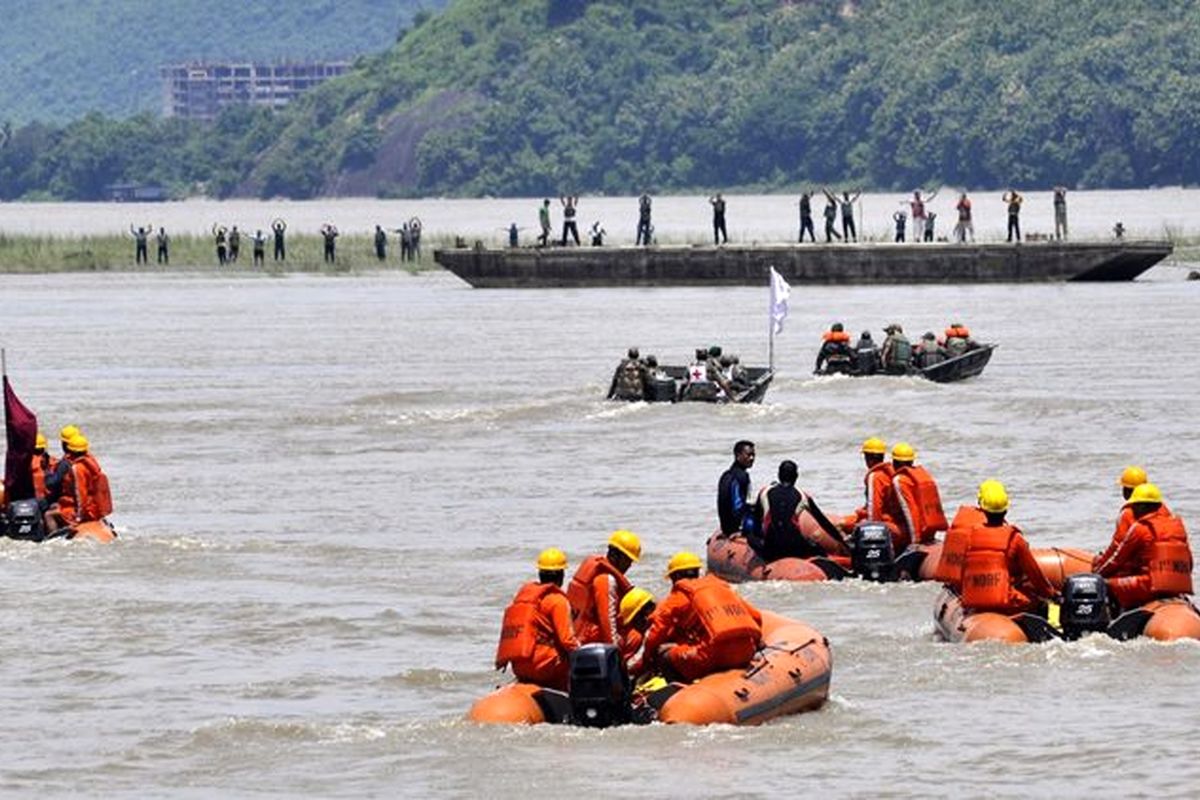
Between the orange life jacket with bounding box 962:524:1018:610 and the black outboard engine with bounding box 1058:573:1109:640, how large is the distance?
478 mm

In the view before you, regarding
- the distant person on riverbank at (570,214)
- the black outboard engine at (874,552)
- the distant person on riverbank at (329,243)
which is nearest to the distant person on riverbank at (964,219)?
the distant person on riverbank at (570,214)

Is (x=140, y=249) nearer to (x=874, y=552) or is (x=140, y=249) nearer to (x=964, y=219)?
(x=964, y=219)

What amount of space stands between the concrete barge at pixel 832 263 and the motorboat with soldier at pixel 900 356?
112 feet

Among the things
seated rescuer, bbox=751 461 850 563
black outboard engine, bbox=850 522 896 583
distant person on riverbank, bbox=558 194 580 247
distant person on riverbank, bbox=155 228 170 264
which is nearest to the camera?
black outboard engine, bbox=850 522 896 583

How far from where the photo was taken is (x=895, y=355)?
5550cm

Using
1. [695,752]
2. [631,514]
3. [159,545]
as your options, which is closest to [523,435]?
[631,514]

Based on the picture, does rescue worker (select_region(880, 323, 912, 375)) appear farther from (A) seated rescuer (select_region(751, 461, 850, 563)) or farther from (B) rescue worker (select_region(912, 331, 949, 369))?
(A) seated rescuer (select_region(751, 461, 850, 563))

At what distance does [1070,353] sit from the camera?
217 feet

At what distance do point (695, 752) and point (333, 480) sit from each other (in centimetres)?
2103

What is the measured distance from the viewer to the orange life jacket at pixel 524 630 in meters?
23.4

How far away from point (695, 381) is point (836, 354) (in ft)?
19.3

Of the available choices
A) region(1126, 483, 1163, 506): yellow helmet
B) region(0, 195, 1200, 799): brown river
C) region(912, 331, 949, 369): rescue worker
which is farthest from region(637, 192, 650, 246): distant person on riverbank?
region(1126, 483, 1163, 506): yellow helmet

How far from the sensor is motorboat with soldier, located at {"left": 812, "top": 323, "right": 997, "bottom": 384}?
5559 cm

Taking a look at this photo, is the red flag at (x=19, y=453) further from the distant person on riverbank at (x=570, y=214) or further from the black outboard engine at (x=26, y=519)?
the distant person on riverbank at (x=570, y=214)
